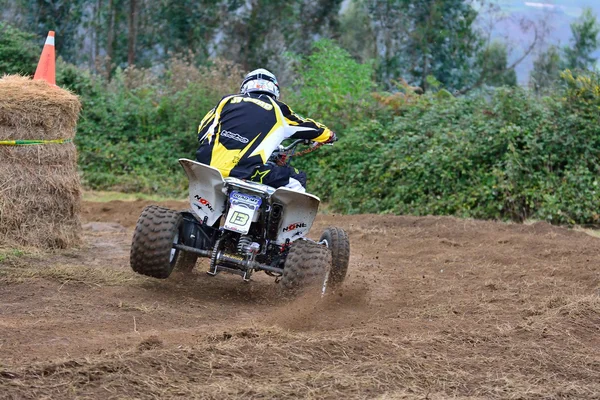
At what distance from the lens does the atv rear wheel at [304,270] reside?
23.0ft

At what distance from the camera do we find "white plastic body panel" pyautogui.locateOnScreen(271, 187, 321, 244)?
23.9 feet

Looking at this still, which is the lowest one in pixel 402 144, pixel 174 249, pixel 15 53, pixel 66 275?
pixel 66 275

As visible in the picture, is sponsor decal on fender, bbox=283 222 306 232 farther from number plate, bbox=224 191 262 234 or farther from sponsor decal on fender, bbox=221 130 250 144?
sponsor decal on fender, bbox=221 130 250 144

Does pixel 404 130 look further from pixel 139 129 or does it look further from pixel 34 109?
pixel 34 109

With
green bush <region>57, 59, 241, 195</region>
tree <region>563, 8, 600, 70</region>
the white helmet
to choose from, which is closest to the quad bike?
the white helmet

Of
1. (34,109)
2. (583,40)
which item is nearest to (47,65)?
(34,109)

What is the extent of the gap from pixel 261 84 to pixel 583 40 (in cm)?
2961

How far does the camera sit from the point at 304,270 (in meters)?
7.04

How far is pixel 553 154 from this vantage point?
14.5m

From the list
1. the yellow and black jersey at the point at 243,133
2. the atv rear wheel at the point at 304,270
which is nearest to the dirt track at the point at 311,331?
the atv rear wheel at the point at 304,270

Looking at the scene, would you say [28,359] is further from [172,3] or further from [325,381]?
[172,3]

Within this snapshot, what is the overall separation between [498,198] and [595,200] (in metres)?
1.59

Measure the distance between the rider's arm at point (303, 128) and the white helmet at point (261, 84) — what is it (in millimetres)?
163

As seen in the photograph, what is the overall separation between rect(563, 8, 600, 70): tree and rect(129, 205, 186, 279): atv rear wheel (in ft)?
97.8
